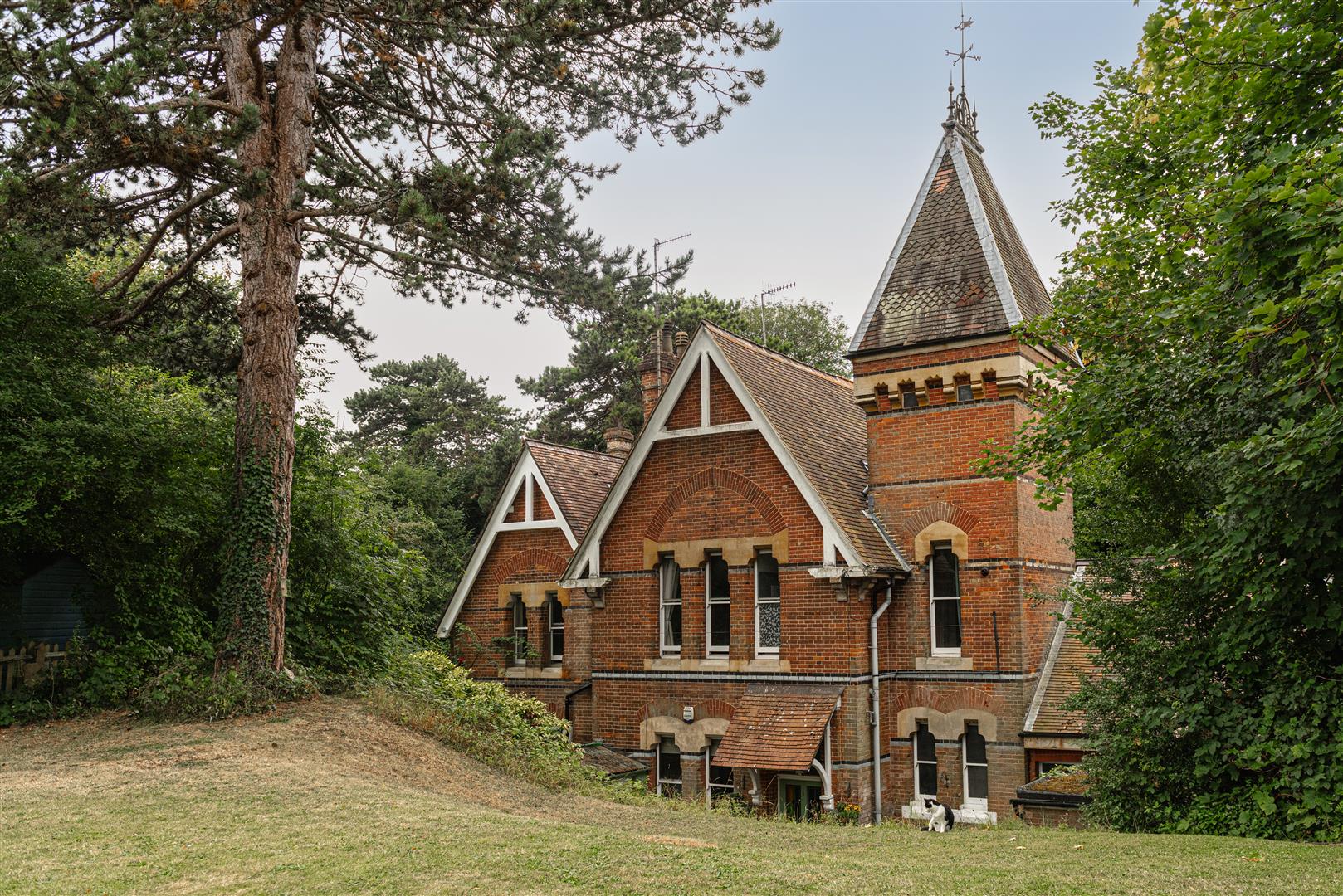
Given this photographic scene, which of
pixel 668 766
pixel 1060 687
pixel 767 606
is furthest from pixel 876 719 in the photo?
pixel 668 766

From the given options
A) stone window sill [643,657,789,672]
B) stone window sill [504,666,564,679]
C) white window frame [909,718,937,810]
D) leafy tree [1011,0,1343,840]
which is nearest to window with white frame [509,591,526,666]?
stone window sill [504,666,564,679]

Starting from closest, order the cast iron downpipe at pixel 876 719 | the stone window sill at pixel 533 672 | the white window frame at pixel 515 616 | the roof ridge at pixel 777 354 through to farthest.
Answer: the cast iron downpipe at pixel 876 719 < the roof ridge at pixel 777 354 < the stone window sill at pixel 533 672 < the white window frame at pixel 515 616

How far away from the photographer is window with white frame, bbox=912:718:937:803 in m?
19.0

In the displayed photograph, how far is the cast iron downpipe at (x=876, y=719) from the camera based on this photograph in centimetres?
1845

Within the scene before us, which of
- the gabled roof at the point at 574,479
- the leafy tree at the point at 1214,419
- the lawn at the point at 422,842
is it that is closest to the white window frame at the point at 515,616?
the gabled roof at the point at 574,479

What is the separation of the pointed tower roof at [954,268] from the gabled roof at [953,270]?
17 mm

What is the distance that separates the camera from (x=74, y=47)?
543 inches

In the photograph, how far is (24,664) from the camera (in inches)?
607

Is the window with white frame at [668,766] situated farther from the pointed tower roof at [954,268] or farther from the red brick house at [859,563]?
the pointed tower roof at [954,268]

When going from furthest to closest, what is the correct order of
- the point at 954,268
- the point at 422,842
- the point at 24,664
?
the point at 954,268, the point at 24,664, the point at 422,842

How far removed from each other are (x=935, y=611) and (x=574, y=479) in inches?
401

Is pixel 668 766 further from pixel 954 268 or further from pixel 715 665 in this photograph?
pixel 954 268

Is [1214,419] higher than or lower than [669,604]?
higher

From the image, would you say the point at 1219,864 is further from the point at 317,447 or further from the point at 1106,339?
the point at 317,447
